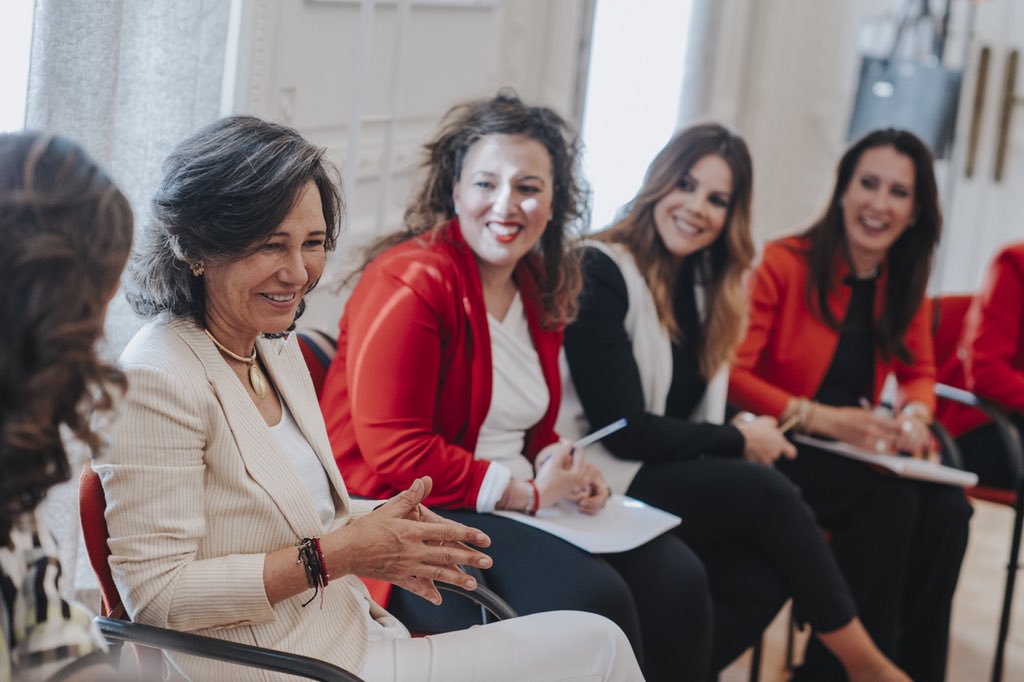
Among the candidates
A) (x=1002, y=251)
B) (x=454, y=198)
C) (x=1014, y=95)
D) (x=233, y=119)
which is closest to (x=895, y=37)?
(x=1014, y=95)

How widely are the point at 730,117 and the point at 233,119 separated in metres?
3.81

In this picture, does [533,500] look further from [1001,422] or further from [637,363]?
[1001,422]

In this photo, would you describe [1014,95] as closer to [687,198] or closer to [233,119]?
[687,198]

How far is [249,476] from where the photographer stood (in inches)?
61.1

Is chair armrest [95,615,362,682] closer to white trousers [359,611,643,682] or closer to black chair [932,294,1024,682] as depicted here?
white trousers [359,611,643,682]

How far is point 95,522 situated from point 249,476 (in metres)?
0.20

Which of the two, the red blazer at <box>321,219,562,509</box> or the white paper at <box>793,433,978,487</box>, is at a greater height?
the red blazer at <box>321,219,562,509</box>

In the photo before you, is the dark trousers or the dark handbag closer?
the dark trousers

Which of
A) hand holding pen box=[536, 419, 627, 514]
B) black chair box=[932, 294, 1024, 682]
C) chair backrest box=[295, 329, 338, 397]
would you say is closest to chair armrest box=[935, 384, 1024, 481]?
black chair box=[932, 294, 1024, 682]

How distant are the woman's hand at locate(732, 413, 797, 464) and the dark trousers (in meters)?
0.84

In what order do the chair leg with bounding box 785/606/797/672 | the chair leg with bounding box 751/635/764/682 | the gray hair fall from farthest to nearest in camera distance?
1. the chair leg with bounding box 785/606/797/672
2. the chair leg with bounding box 751/635/764/682
3. the gray hair

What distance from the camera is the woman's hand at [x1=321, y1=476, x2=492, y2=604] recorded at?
5.06 feet

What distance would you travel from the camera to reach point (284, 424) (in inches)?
67.1

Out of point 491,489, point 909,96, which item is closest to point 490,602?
point 491,489
